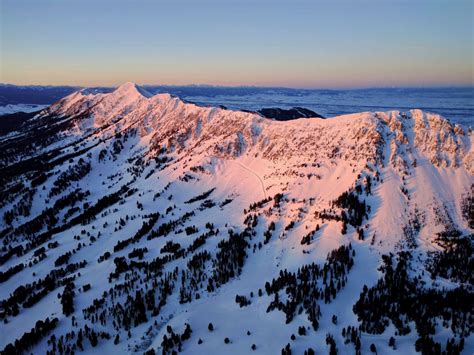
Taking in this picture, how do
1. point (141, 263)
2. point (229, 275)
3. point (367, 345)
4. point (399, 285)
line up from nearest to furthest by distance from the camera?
point (367, 345) < point (399, 285) < point (229, 275) < point (141, 263)

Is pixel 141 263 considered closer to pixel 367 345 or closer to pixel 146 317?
pixel 146 317

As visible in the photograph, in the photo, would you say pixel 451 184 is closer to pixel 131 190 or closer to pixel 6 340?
pixel 6 340

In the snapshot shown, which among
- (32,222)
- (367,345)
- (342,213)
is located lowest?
(32,222)

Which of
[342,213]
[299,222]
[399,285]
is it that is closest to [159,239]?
[299,222]

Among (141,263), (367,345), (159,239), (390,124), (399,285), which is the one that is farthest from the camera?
(390,124)

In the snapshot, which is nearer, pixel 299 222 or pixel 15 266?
pixel 299 222

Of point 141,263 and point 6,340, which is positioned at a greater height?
point 141,263
